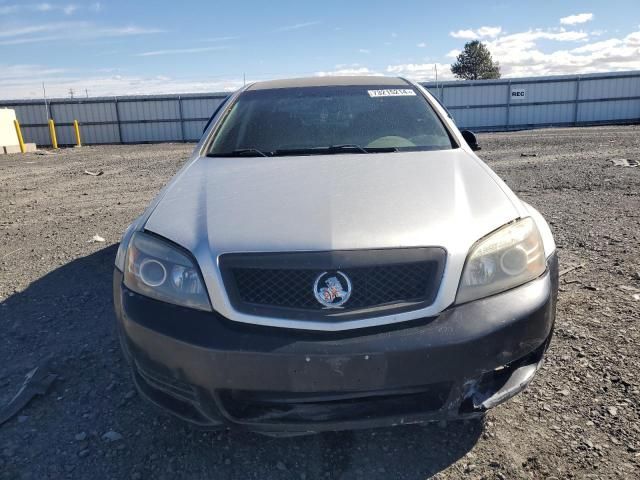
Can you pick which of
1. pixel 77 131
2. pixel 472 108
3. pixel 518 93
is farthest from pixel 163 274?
pixel 518 93

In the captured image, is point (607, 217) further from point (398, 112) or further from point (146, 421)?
point (146, 421)

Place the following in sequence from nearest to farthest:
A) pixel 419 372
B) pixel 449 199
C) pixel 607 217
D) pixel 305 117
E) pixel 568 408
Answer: pixel 419 372 → pixel 449 199 → pixel 568 408 → pixel 305 117 → pixel 607 217

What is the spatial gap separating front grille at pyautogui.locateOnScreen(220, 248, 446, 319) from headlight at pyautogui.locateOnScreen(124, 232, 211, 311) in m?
0.13

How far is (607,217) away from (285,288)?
5063mm

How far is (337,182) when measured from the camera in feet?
7.70

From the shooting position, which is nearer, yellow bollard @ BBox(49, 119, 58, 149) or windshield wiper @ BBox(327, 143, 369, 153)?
windshield wiper @ BBox(327, 143, 369, 153)

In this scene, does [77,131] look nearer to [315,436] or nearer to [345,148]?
[345,148]

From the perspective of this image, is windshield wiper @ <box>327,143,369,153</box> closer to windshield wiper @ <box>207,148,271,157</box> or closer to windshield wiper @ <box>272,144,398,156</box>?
windshield wiper @ <box>272,144,398,156</box>

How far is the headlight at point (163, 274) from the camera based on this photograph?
183 cm

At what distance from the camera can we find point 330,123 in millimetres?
3209

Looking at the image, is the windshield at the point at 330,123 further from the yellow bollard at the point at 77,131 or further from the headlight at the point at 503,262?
the yellow bollard at the point at 77,131

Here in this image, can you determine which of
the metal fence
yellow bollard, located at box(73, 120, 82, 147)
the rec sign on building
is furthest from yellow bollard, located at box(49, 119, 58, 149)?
the rec sign on building

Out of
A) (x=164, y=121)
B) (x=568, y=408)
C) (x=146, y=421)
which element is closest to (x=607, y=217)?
(x=568, y=408)

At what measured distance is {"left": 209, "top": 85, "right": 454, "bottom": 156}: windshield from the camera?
3014 mm
